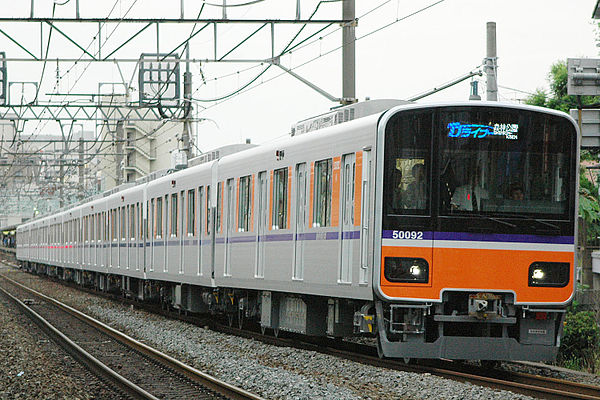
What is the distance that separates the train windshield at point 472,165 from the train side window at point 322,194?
1.58 meters

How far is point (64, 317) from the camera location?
21703mm

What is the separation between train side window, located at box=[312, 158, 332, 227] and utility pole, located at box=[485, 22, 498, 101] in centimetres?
656

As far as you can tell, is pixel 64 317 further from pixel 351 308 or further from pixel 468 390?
pixel 468 390

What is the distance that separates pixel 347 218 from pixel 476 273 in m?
1.66

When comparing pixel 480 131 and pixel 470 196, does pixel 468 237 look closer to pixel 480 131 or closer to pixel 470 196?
pixel 470 196

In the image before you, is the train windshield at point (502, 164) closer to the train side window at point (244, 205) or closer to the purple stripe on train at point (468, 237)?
the purple stripe on train at point (468, 237)

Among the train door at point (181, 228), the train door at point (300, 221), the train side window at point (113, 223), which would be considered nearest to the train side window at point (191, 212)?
the train door at point (181, 228)

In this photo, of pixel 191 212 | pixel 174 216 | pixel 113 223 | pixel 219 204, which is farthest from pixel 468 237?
pixel 113 223

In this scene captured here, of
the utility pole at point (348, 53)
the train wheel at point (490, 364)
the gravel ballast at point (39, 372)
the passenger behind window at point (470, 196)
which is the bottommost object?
the gravel ballast at point (39, 372)

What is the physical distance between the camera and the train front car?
10484 mm

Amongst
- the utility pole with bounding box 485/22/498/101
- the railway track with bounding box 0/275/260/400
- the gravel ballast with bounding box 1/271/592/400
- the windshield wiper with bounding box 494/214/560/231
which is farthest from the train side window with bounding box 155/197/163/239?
the windshield wiper with bounding box 494/214/560/231

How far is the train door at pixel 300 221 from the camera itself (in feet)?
42.3

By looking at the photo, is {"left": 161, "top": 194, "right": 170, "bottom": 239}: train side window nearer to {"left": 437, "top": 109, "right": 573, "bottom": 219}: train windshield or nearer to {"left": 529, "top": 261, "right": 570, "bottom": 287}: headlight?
{"left": 437, "top": 109, "right": 573, "bottom": 219}: train windshield

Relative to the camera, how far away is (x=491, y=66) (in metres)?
18.4
